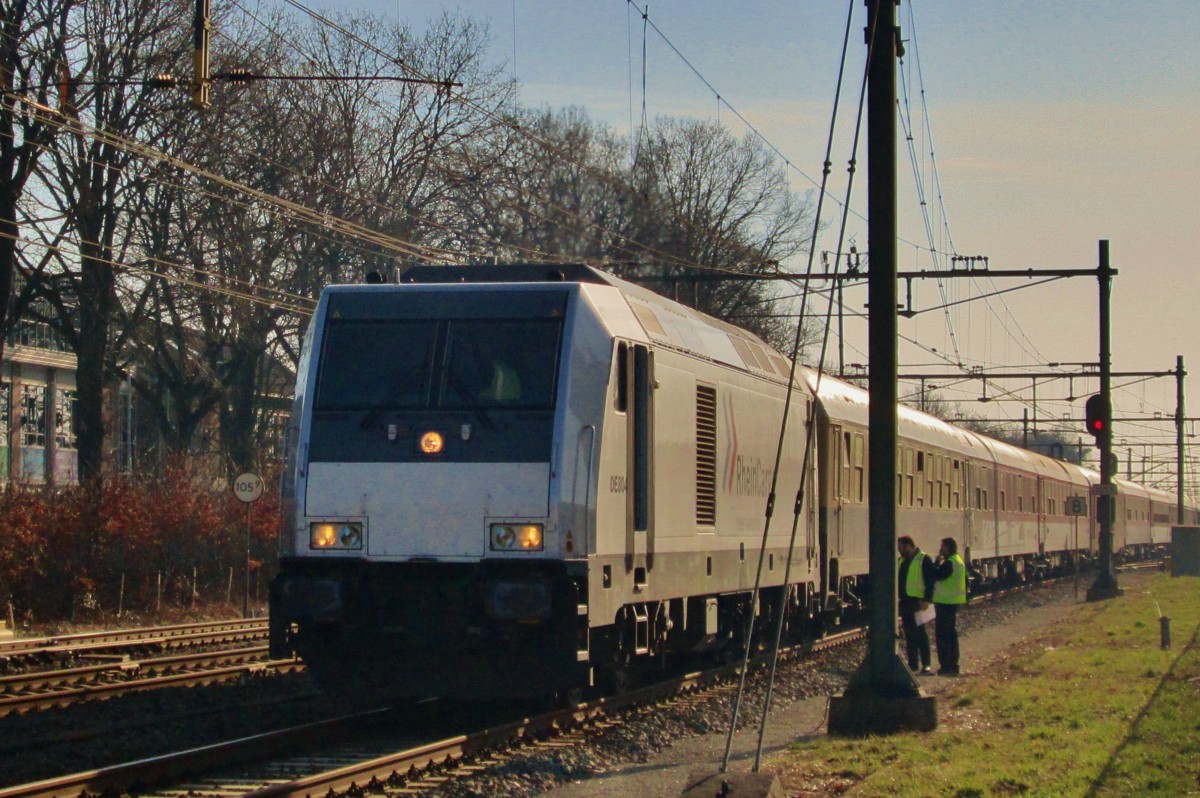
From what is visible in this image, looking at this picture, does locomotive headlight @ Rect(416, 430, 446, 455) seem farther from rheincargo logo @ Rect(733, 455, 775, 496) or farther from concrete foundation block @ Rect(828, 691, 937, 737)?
rheincargo logo @ Rect(733, 455, 775, 496)

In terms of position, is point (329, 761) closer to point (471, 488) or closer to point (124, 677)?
point (471, 488)

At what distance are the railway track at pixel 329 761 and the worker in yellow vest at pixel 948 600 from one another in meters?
5.71

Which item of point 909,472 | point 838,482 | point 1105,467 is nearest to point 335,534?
point 838,482

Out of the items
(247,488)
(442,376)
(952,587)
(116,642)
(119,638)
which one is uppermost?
(442,376)

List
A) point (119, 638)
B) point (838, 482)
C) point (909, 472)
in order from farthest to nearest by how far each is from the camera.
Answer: point (909, 472) < point (119, 638) < point (838, 482)

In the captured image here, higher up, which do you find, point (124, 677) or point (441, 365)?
point (441, 365)

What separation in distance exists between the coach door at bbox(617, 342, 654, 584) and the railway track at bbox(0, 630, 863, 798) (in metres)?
1.37

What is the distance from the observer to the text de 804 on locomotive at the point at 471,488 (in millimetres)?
11820

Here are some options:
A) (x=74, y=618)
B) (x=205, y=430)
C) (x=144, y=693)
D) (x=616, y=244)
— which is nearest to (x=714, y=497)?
(x=144, y=693)

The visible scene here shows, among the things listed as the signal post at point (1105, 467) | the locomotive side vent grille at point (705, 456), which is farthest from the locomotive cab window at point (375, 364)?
the signal post at point (1105, 467)

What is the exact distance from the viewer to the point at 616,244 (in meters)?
52.3

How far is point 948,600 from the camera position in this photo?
58.3ft

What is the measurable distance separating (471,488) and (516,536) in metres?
0.50

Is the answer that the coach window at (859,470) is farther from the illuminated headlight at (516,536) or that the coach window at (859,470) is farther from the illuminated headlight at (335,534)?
the illuminated headlight at (335,534)
